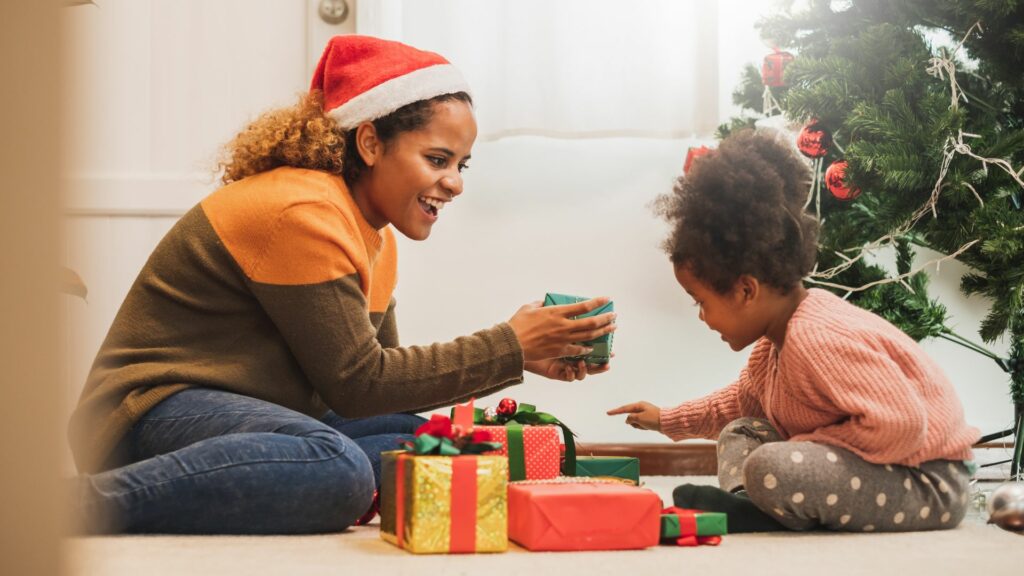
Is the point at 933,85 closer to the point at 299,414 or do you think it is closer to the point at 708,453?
the point at 708,453

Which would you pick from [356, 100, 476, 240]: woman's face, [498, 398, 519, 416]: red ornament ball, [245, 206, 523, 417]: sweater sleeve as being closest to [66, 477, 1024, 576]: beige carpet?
[245, 206, 523, 417]: sweater sleeve

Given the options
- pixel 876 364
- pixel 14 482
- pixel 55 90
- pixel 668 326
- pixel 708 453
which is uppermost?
pixel 55 90

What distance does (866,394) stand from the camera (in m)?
1.12

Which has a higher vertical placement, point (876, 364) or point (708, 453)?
point (876, 364)

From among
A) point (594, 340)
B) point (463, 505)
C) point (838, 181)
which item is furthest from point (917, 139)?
point (463, 505)

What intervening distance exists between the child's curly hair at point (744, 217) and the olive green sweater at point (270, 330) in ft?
0.81

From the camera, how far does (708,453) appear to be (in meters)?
2.13

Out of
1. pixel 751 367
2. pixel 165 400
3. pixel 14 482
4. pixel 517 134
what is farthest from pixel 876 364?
pixel 517 134

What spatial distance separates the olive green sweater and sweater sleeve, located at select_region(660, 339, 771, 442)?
321mm

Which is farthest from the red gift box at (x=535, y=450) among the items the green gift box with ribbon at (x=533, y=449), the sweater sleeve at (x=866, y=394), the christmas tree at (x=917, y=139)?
the christmas tree at (x=917, y=139)

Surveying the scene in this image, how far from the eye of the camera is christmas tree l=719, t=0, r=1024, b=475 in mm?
1494

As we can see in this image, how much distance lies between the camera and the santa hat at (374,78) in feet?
4.45

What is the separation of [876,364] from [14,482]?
98 centimetres

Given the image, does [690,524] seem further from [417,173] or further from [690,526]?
[417,173]
